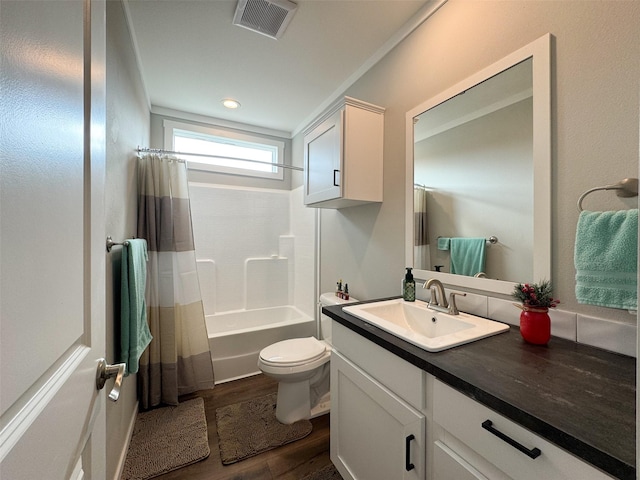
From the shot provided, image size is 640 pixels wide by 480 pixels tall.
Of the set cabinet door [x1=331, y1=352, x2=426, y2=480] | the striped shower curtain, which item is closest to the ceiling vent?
the striped shower curtain

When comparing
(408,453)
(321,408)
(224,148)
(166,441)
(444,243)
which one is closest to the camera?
(408,453)

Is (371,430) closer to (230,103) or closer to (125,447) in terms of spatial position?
(125,447)

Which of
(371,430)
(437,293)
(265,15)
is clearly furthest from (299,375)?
(265,15)

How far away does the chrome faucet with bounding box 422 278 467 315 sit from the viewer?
123 cm

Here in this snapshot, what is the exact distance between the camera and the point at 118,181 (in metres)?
1.44

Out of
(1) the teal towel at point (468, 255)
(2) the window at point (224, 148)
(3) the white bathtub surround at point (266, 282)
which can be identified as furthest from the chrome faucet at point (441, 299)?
(3) the white bathtub surround at point (266, 282)

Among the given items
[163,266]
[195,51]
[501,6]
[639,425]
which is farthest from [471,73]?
[163,266]

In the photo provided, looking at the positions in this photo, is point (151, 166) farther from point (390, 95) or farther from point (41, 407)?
point (41, 407)

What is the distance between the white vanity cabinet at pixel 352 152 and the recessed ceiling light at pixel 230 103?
46.4 inches

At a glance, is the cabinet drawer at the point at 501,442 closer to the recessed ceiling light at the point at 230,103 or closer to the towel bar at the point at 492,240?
the towel bar at the point at 492,240

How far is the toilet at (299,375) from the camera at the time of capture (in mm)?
1706

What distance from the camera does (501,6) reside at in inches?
45.4

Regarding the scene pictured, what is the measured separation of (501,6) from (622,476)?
1.61 metres

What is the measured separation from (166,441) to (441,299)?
72.1 inches
